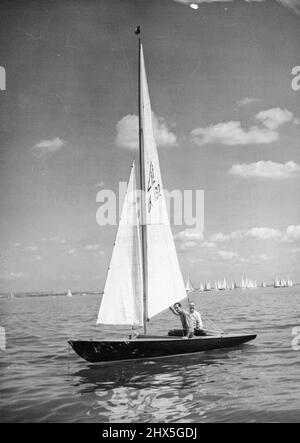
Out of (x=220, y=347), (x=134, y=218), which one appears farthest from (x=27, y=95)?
(x=220, y=347)

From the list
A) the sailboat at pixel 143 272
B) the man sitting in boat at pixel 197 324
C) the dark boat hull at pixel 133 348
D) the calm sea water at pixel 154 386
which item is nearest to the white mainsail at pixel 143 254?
the sailboat at pixel 143 272

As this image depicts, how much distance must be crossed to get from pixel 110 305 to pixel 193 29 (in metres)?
7.12

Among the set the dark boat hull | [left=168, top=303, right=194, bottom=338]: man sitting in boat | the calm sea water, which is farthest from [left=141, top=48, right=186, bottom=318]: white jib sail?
the calm sea water

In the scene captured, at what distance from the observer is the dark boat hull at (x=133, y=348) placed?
37.4 ft

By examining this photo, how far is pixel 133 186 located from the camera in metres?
12.1

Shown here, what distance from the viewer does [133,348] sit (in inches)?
454

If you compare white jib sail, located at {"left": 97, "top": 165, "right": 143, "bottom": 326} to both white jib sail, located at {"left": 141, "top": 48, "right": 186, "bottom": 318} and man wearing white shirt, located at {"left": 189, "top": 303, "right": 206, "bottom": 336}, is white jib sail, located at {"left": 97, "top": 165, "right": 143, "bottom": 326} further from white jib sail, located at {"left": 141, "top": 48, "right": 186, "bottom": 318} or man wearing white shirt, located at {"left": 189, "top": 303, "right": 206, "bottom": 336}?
man wearing white shirt, located at {"left": 189, "top": 303, "right": 206, "bottom": 336}

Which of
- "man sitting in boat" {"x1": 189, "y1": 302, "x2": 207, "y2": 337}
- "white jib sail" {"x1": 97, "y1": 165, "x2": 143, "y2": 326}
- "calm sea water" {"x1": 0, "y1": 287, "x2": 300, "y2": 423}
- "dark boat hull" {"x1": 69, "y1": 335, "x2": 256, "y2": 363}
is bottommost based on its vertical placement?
"calm sea water" {"x1": 0, "y1": 287, "x2": 300, "y2": 423}

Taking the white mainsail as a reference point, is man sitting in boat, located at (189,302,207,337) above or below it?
below

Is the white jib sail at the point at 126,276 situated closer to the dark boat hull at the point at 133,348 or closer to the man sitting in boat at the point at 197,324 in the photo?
the dark boat hull at the point at 133,348

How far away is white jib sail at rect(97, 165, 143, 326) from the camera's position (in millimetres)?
11688

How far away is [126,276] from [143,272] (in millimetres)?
460

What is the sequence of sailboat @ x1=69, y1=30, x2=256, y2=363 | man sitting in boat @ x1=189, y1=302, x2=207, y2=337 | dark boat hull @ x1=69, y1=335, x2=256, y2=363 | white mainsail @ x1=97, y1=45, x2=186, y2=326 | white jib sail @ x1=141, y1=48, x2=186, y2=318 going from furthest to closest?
man sitting in boat @ x1=189, y1=302, x2=207, y2=337, white jib sail @ x1=141, y1=48, x2=186, y2=318, white mainsail @ x1=97, y1=45, x2=186, y2=326, sailboat @ x1=69, y1=30, x2=256, y2=363, dark boat hull @ x1=69, y1=335, x2=256, y2=363

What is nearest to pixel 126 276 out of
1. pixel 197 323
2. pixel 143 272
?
pixel 143 272
